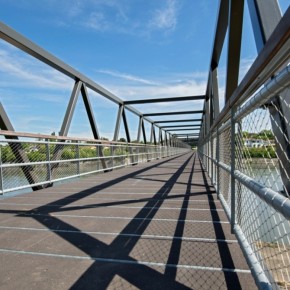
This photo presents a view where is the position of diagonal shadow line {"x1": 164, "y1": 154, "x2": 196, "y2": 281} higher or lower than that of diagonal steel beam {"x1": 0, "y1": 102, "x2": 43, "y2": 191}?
lower

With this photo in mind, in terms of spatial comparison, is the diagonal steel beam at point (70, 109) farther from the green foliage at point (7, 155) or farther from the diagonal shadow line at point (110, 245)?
the diagonal shadow line at point (110, 245)

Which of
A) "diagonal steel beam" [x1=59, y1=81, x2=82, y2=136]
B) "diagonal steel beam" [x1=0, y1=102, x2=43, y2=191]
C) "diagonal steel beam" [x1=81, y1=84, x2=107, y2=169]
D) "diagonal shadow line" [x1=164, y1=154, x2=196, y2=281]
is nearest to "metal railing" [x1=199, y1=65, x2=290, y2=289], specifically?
"diagonal shadow line" [x1=164, y1=154, x2=196, y2=281]

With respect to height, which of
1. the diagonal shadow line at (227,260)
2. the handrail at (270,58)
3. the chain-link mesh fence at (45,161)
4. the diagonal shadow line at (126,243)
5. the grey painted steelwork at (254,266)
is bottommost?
the diagonal shadow line at (227,260)

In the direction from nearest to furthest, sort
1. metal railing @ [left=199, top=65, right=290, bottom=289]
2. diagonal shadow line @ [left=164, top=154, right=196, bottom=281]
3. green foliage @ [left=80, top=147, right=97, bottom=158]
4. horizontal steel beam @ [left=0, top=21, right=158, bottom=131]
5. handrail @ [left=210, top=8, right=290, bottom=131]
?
handrail @ [left=210, top=8, right=290, bottom=131], metal railing @ [left=199, top=65, right=290, bottom=289], diagonal shadow line @ [left=164, top=154, right=196, bottom=281], horizontal steel beam @ [left=0, top=21, right=158, bottom=131], green foliage @ [left=80, top=147, right=97, bottom=158]

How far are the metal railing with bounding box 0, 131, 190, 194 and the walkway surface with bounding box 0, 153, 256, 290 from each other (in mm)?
675

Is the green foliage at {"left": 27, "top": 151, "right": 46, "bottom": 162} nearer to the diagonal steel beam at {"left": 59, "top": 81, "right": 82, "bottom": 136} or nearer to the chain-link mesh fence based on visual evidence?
the chain-link mesh fence

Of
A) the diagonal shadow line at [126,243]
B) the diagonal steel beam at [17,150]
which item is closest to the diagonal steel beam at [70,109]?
the diagonal steel beam at [17,150]

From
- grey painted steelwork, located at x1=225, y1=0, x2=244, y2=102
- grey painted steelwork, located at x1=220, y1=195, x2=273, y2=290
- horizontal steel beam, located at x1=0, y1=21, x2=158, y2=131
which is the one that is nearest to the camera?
grey painted steelwork, located at x1=220, y1=195, x2=273, y2=290

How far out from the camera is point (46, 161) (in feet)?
16.4

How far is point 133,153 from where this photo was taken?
11719mm

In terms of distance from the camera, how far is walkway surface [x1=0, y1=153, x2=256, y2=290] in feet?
5.22

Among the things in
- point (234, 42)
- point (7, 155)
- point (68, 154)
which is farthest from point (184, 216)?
point (68, 154)

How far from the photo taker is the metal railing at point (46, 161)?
407cm

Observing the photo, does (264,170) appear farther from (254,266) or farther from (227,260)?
(227,260)
